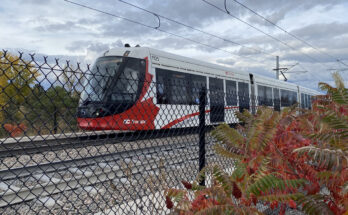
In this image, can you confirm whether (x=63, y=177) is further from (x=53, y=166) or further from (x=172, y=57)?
(x=172, y=57)

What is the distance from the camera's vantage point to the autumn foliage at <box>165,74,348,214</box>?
5.16 feet

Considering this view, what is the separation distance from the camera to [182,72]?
11656mm

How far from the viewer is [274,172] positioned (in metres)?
1.72

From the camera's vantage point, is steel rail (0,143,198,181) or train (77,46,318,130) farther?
train (77,46,318,130)

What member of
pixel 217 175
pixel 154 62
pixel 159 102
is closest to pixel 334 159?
pixel 217 175

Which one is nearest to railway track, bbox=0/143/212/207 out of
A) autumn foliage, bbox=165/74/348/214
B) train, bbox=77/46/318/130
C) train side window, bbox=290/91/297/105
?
autumn foliage, bbox=165/74/348/214

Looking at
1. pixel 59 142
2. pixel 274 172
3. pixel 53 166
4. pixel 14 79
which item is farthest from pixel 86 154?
pixel 274 172

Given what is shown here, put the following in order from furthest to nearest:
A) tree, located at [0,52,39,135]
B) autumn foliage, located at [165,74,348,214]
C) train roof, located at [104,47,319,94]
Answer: train roof, located at [104,47,319,94] < tree, located at [0,52,39,135] < autumn foliage, located at [165,74,348,214]

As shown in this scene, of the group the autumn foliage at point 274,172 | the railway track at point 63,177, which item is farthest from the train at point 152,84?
the autumn foliage at point 274,172

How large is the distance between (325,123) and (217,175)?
2.55 feet

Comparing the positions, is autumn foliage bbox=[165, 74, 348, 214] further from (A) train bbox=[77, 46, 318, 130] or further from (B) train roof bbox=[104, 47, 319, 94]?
(B) train roof bbox=[104, 47, 319, 94]

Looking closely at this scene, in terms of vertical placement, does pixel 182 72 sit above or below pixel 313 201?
above

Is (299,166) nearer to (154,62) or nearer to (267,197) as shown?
(267,197)

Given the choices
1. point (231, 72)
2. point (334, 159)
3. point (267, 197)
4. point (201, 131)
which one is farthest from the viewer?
point (231, 72)
